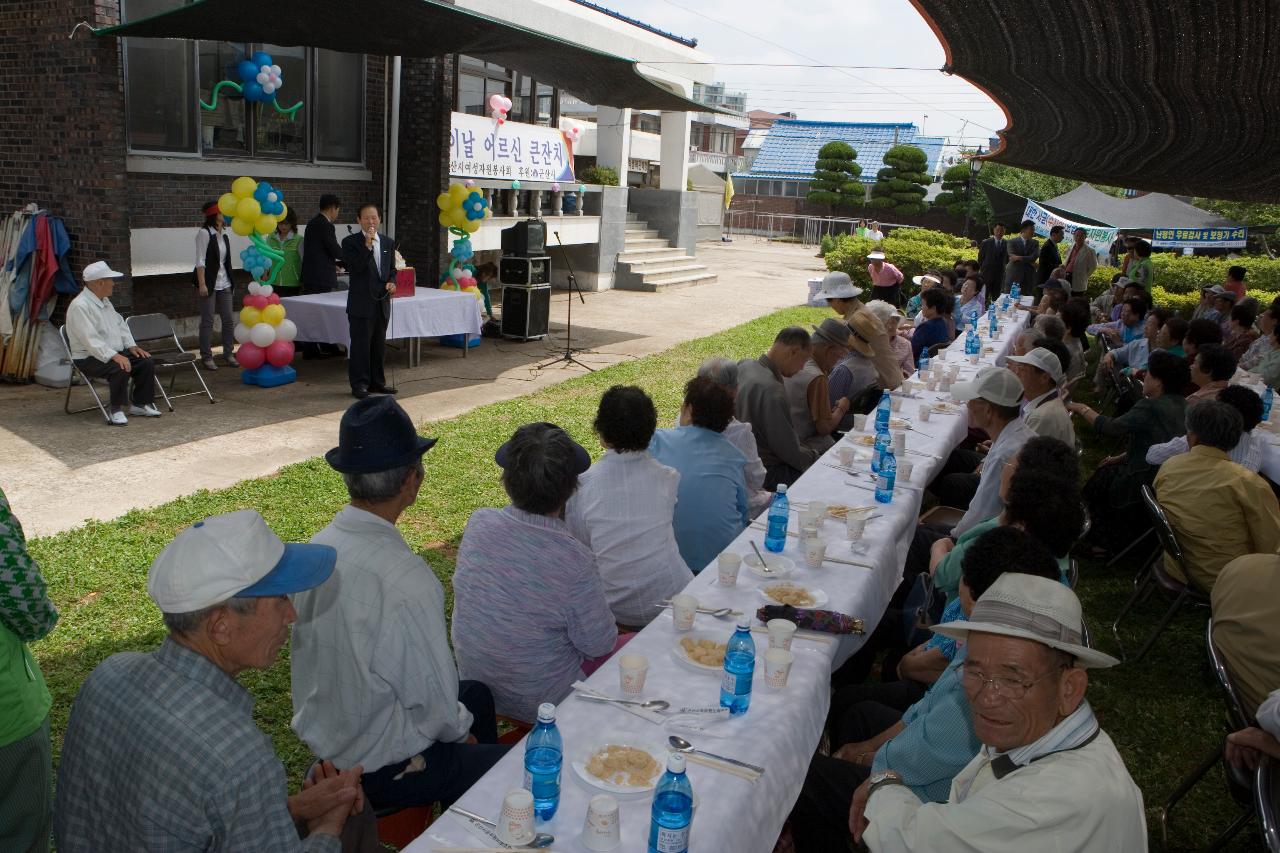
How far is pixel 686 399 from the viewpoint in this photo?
481 cm

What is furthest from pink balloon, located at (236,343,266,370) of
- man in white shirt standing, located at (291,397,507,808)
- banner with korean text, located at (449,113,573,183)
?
man in white shirt standing, located at (291,397,507,808)

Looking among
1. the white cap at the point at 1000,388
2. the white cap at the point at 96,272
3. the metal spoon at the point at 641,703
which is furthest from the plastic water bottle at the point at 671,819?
the white cap at the point at 96,272

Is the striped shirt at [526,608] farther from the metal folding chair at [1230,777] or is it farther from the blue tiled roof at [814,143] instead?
the blue tiled roof at [814,143]

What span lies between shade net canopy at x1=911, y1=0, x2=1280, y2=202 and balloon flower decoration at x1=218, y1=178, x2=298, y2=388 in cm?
696

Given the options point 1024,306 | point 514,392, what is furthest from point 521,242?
point 1024,306

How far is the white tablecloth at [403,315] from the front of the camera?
980 cm

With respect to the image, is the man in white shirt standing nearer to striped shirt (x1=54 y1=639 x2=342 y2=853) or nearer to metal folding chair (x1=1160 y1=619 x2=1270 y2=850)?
striped shirt (x1=54 y1=639 x2=342 y2=853)

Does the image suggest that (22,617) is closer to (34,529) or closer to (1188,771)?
(34,529)

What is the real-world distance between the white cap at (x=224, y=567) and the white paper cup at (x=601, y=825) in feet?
2.70

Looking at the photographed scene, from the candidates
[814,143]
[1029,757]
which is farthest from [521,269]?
[814,143]

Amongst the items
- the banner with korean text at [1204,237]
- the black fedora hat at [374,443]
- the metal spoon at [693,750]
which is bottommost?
the metal spoon at [693,750]

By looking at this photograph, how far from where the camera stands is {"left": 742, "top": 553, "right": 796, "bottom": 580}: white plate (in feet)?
12.8

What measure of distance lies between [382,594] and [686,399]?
8.00 ft

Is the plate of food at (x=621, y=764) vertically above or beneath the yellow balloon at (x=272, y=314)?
beneath
